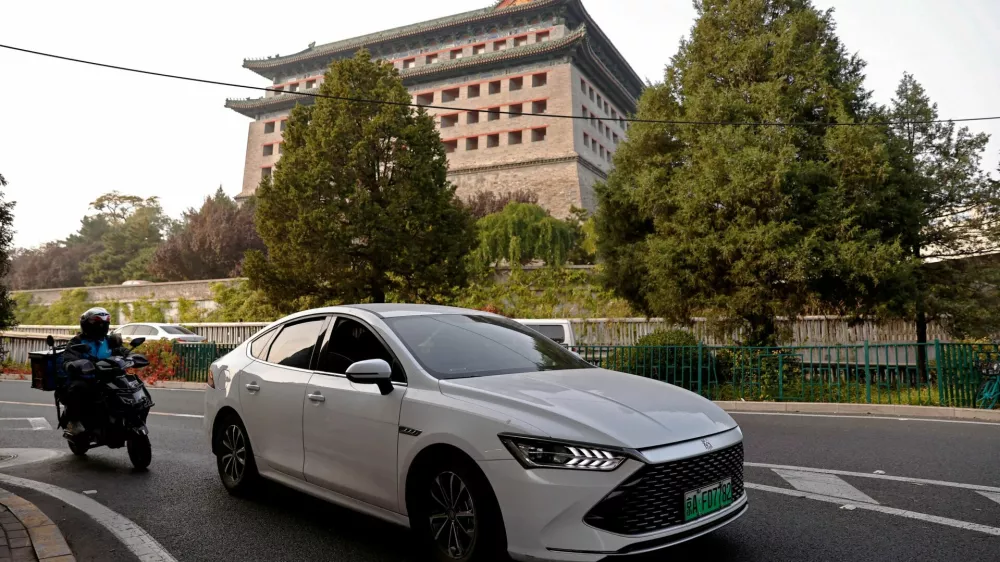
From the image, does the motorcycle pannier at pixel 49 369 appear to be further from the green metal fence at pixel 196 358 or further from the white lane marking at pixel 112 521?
the green metal fence at pixel 196 358

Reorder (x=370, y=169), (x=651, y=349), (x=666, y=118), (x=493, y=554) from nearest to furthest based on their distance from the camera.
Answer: (x=493, y=554) → (x=651, y=349) → (x=666, y=118) → (x=370, y=169)

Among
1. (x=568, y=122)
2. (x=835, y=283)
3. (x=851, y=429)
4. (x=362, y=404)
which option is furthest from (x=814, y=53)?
(x=568, y=122)

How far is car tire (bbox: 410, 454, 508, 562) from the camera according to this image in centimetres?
351

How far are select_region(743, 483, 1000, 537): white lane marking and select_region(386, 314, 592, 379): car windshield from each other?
2159 mm

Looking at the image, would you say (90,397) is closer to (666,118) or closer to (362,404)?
(362,404)

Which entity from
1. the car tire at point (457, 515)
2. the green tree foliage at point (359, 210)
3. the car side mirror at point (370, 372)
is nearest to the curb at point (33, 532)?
the car side mirror at point (370, 372)

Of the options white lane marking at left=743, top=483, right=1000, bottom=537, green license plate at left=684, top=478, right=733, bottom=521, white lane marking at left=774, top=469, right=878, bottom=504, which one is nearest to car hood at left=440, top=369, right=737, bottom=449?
green license plate at left=684, top=478, right=733, bottom=521

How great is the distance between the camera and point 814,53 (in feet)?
57.1

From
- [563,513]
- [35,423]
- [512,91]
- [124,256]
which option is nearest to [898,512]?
[563,513]

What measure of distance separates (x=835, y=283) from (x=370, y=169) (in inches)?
556

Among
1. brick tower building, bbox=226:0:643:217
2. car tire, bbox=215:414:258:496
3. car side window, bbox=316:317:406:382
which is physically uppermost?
brick tower building, bbox=226:0:643:217

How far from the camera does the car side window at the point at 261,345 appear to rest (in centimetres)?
582

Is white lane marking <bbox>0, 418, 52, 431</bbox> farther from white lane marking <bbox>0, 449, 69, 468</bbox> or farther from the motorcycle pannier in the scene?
the motorcycle pannier

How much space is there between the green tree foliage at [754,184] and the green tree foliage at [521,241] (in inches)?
632
